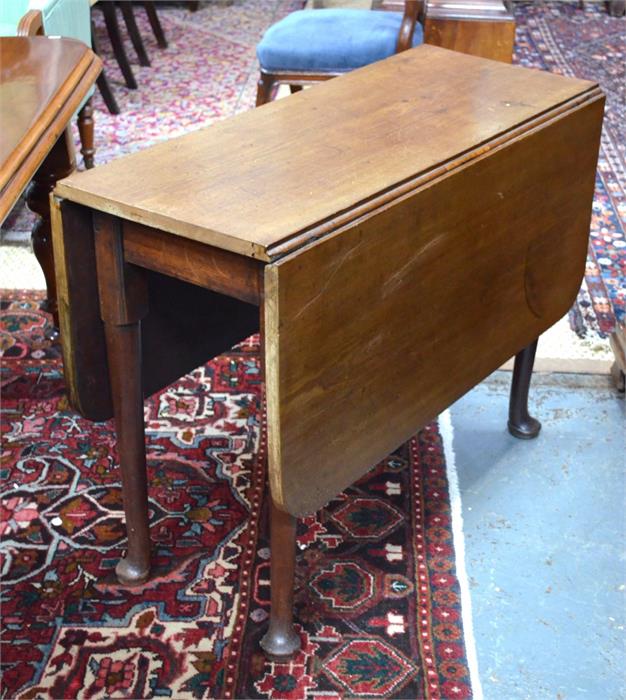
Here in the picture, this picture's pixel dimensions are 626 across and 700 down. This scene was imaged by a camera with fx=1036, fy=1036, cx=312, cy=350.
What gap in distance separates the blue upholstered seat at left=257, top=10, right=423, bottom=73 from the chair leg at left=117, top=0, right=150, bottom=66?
5.32 feet

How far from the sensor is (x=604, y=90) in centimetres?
470

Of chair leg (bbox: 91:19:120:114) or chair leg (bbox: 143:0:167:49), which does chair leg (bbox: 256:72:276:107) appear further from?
chair leg (bbox: 143:0:167:49)

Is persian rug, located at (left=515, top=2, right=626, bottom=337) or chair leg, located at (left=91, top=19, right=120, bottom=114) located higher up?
chair leg, located at (left=91, top=19, right=120, bottom=114)

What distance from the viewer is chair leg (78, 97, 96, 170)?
3.49m

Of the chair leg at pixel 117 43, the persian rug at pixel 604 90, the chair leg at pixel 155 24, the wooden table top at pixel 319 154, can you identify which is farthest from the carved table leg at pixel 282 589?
the chair leg at pixel 155 24

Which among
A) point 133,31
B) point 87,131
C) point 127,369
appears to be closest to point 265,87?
point 87,131

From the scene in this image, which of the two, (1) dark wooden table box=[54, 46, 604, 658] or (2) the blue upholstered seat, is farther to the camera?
(2) the blue upholstered seat

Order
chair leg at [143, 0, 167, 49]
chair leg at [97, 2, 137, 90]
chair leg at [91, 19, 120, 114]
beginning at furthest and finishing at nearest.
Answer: chair leg at [143, 0, 167, 49], chair leg at [97, 2, 137, 90], chair leg at [91, 19, 120, 114]

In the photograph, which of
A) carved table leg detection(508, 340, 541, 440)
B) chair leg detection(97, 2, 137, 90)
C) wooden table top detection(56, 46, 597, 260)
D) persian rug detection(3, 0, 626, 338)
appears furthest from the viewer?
chair leg detection(97, 2, 137, 90)

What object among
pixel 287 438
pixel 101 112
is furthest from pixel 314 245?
pixel 101 112

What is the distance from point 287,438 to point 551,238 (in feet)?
2.62

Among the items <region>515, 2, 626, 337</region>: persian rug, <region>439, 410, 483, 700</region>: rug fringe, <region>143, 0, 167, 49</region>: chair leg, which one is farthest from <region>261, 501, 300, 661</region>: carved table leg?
<region>143, 0, 167, 49</region>: chair leg

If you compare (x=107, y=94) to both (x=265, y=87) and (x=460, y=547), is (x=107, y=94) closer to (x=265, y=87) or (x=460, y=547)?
(x=265, y=87)

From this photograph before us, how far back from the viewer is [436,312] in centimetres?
173
